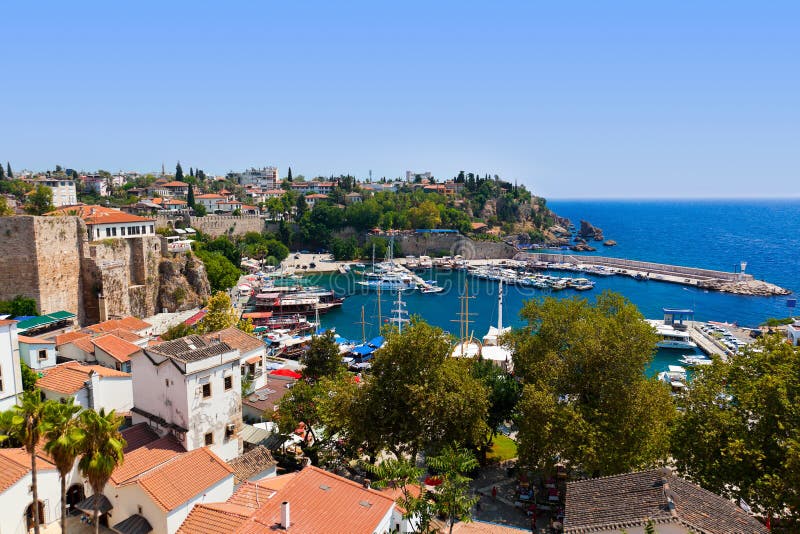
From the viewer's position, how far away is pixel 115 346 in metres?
24.5

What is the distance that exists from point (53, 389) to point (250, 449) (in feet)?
26.2

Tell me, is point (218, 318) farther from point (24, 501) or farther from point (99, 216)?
point (99, 216)

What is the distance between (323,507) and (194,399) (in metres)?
6.32

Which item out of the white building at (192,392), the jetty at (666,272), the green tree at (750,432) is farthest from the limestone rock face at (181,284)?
the jetty at (666,272)

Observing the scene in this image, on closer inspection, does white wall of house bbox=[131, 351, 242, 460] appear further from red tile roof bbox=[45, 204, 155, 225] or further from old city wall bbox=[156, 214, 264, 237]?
→ old city wall bbox=[156, 214, 264, 237]

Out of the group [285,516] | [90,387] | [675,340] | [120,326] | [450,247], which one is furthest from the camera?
[450,247]

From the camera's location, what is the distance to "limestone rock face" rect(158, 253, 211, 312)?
44281mm

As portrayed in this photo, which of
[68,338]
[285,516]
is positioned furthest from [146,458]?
[68,338]

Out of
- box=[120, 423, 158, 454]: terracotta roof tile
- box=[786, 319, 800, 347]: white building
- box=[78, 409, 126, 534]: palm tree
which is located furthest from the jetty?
box=[78, 409, 126, 534]: palm tree

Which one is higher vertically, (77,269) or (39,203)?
(39,203)

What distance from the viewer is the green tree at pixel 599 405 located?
16.2 meters

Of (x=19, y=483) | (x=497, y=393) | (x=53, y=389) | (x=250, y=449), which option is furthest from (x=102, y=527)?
(x=497, y=393)

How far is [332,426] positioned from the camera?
714 inches

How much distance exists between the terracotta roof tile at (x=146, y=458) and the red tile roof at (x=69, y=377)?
18.3 ft
